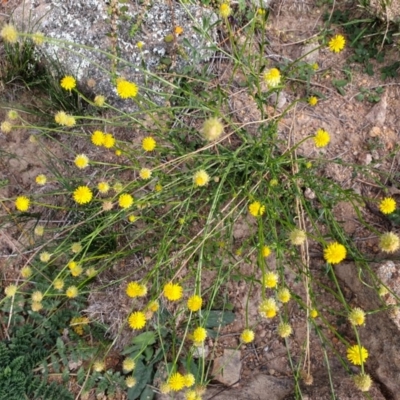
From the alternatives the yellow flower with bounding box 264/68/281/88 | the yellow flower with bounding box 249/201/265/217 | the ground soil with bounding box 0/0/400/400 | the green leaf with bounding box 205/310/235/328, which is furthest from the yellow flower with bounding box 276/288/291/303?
the yellow flower with bounding box 264/68/281/88

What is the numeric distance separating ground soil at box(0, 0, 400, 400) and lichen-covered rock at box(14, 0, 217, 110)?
1.08 ft

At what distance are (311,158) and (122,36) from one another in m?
1.49

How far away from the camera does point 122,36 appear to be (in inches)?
118

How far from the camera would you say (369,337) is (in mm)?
2506

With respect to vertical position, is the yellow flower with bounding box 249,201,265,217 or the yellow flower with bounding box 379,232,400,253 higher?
the yellow flower with bounding box 379,232,400,253

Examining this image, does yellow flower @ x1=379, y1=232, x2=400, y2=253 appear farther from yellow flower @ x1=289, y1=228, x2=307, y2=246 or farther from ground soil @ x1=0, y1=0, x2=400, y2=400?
ground soil @ x1=0, y1=0, x2=400, y2=400

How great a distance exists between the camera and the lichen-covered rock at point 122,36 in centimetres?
293

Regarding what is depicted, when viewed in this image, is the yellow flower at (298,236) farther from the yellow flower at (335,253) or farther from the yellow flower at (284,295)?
the yellow flower at (284,295)

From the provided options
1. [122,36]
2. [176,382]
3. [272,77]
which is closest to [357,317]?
[176,382]

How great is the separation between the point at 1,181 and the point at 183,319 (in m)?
1.51

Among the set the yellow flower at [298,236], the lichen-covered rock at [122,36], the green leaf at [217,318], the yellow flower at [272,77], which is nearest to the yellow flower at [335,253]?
the yellow flower at [298,236]

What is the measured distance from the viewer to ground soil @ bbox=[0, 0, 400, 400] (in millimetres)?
2609

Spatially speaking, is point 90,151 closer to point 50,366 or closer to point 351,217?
point 50,366

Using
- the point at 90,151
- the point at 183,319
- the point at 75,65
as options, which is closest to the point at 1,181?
the point at 90,151
